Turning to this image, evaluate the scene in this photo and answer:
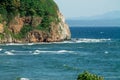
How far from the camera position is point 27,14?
175375 mm

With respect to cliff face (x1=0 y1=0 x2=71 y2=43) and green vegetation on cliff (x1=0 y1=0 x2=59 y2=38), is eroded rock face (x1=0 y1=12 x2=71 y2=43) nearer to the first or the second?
cliff face (x1=0 y1=0 x2=71 y2=43)

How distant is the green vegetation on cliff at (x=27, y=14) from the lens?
561 ft

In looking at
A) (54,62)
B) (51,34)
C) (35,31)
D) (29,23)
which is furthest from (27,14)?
(54,62)

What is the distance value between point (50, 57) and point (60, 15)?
66771 mm

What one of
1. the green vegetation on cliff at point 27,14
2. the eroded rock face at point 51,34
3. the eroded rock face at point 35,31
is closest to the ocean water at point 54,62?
the eroded rock face at point 35,31

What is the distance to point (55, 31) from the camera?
17325 cm

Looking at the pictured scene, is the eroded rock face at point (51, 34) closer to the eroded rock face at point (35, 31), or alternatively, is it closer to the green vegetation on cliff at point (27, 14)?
the eroded rock face at point (35, 31)

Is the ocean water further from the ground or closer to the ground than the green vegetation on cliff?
closer to the ground

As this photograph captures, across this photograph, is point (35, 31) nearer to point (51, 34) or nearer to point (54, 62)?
point (51, 34)

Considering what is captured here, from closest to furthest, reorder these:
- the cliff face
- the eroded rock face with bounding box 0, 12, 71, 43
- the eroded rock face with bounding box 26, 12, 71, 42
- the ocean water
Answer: the ocean water
the cliff face
the eroded rock face with bounding box 0, 12, 71, 43
the eroded rock face with bounding box 26, 12, 71, 42

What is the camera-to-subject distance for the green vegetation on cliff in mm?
171125

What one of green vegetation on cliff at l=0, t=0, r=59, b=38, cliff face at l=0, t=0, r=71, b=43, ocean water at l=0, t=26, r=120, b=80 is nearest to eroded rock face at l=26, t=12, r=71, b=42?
cliff face at l=0, t=0, r=71, b=43

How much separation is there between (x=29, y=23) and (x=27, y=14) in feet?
11.6

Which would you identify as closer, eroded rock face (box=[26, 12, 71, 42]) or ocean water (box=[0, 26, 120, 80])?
ocean water (box=[0, 26, 120, 80])
